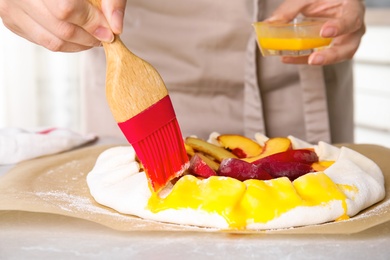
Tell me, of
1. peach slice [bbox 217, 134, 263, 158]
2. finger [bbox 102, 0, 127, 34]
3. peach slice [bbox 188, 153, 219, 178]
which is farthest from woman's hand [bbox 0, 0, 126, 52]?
peach slice [bbox 217, 134, 263, 158]

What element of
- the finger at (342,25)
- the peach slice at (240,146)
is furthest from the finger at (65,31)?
the finger at (342,25)

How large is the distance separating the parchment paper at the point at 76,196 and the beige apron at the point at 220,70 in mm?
205

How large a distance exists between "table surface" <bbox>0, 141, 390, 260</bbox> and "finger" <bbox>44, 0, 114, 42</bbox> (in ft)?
1.04

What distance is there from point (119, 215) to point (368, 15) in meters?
2.44

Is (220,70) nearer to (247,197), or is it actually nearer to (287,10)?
(287,10)

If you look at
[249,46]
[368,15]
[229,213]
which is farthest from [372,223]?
[368,15]

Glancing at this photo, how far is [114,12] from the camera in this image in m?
1.13

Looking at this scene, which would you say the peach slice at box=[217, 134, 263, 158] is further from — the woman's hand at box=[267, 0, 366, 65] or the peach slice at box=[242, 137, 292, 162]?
the woman's hand at box=[267, 0, 366, 65]

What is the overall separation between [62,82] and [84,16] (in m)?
2.57

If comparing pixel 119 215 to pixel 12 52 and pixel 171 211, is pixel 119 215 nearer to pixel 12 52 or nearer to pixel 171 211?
pixel 171 211

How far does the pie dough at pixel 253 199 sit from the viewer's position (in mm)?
1114

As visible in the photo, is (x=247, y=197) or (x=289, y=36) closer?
(x=247, y=197)

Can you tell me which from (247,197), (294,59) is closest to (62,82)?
(294,59)

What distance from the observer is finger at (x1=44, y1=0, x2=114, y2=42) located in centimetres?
110
